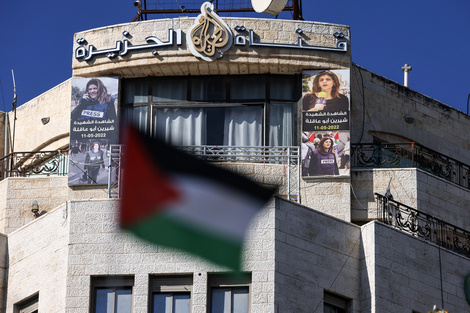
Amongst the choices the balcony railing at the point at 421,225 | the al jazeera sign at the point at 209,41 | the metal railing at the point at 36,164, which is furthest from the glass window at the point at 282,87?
the metal railing at the point at 36,164

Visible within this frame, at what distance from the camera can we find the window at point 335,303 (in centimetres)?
2834

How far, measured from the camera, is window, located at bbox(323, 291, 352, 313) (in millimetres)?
28344

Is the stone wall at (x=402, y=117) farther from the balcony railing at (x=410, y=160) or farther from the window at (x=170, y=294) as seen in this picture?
the window at (x=170, y=294)

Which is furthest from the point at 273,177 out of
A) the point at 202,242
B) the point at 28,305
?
the point at 202,242

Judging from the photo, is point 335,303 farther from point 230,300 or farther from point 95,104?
point 95,104

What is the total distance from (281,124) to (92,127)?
5342 millimetres

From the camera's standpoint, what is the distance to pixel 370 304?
93.9ft

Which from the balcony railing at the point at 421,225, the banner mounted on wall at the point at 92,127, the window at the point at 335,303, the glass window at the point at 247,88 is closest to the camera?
the window at the point at 335,303

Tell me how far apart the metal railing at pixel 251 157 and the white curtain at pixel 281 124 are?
0.44 metres

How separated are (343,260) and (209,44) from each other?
8281 mm

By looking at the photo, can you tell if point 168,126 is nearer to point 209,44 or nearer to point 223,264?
point 209,44

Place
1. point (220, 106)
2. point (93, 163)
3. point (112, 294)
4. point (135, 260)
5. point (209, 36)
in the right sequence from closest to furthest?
point (135, 260), point (112, 294), point (93, 163), point (209, 36), point (220, 106)

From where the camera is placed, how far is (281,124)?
112 feet

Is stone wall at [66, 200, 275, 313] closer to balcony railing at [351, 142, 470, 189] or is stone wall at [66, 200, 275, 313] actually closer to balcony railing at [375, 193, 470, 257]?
balcony railing at [375, 193, 470, 257]
